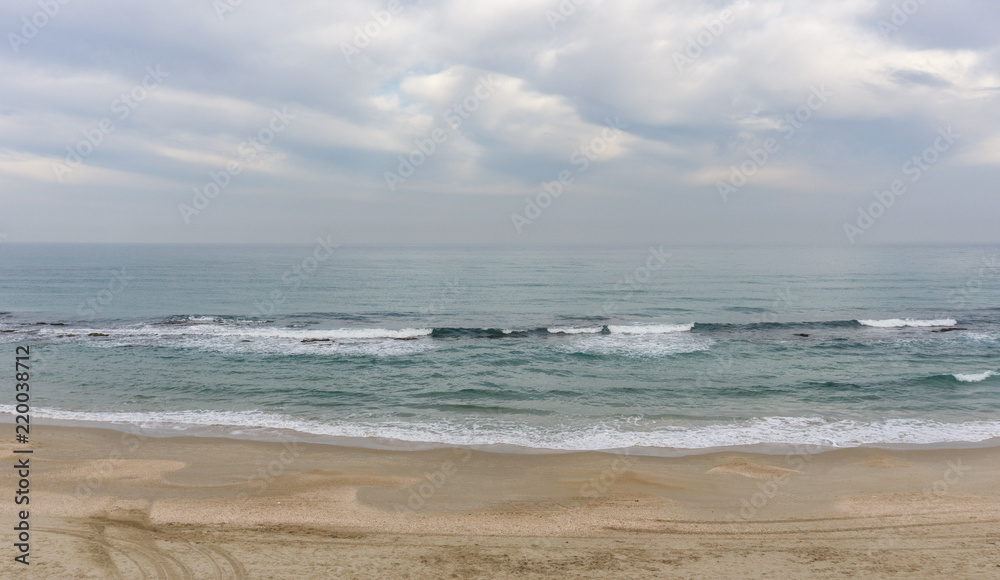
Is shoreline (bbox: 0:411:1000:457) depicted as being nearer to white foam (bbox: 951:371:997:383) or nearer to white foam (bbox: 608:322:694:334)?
white foam (bbox: 951:371:997:383)

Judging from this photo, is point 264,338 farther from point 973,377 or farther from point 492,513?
point 973,377

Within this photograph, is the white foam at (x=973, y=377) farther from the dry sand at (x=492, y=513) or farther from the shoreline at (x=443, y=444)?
the dry sand at (x=492, y=513)

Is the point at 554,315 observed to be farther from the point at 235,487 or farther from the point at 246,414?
the point at 235,487

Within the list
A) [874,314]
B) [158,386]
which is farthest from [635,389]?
[874,314]

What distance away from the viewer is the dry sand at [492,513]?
25.8 ft

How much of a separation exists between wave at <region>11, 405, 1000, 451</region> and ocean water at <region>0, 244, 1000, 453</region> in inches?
3.4

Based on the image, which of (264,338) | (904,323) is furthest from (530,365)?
(904,323)

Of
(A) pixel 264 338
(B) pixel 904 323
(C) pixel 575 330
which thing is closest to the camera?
(A) pixel 264 338

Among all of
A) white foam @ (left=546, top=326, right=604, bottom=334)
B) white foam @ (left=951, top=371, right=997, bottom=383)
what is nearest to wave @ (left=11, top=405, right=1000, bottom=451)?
white foam @ (left=951, top=371, right=997, bottom=383)

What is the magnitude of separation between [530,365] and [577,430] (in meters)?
8.25

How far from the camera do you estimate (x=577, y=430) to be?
15.4 m

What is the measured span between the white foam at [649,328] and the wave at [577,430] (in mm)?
15248

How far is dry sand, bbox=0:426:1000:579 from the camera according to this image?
7855 millimetres

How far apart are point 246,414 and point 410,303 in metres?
27.2
